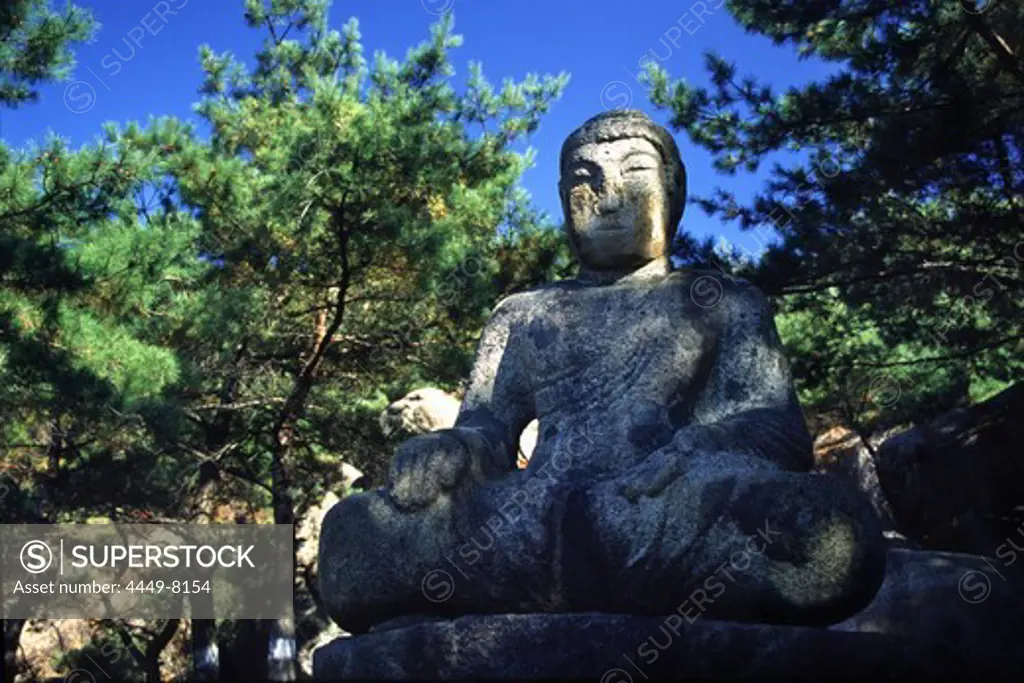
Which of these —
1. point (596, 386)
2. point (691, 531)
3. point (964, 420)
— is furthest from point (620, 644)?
point (964, 420)

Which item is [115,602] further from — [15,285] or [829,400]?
[829,400]

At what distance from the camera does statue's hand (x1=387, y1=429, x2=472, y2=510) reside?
3.65 meters

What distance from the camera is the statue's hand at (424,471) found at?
3650mm

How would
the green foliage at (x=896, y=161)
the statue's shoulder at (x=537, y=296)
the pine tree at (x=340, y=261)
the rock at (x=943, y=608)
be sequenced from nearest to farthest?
the rock at (x=943, y=608) < the statue's shoulder at (x=537, y=296) < the green foliage at (x=896, y=161) < the pine tree at (x=340, y=261)

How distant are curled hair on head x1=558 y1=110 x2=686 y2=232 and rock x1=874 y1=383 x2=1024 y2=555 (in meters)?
5.01

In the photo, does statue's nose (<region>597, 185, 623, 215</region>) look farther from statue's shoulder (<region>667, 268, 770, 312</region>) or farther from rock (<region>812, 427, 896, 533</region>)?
rock (<region>812, 427, 896, 533</region>)

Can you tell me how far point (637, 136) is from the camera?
467 centimetres

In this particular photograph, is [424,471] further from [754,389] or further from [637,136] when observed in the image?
[637,136]

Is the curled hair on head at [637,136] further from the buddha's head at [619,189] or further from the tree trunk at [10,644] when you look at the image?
the tree trunk at [10,644]

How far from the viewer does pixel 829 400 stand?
1306 cm

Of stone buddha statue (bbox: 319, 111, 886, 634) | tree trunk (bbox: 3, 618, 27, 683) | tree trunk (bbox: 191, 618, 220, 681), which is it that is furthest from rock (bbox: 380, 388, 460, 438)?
stone buddha statue (bbox: 319, 111, 886, 634)

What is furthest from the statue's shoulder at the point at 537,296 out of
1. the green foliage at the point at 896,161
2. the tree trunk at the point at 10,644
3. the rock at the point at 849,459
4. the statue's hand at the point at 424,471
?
the tree trunk at the point at 10,644

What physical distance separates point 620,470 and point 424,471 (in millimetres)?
749

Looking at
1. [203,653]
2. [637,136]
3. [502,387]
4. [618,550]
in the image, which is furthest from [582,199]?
[203,653]
